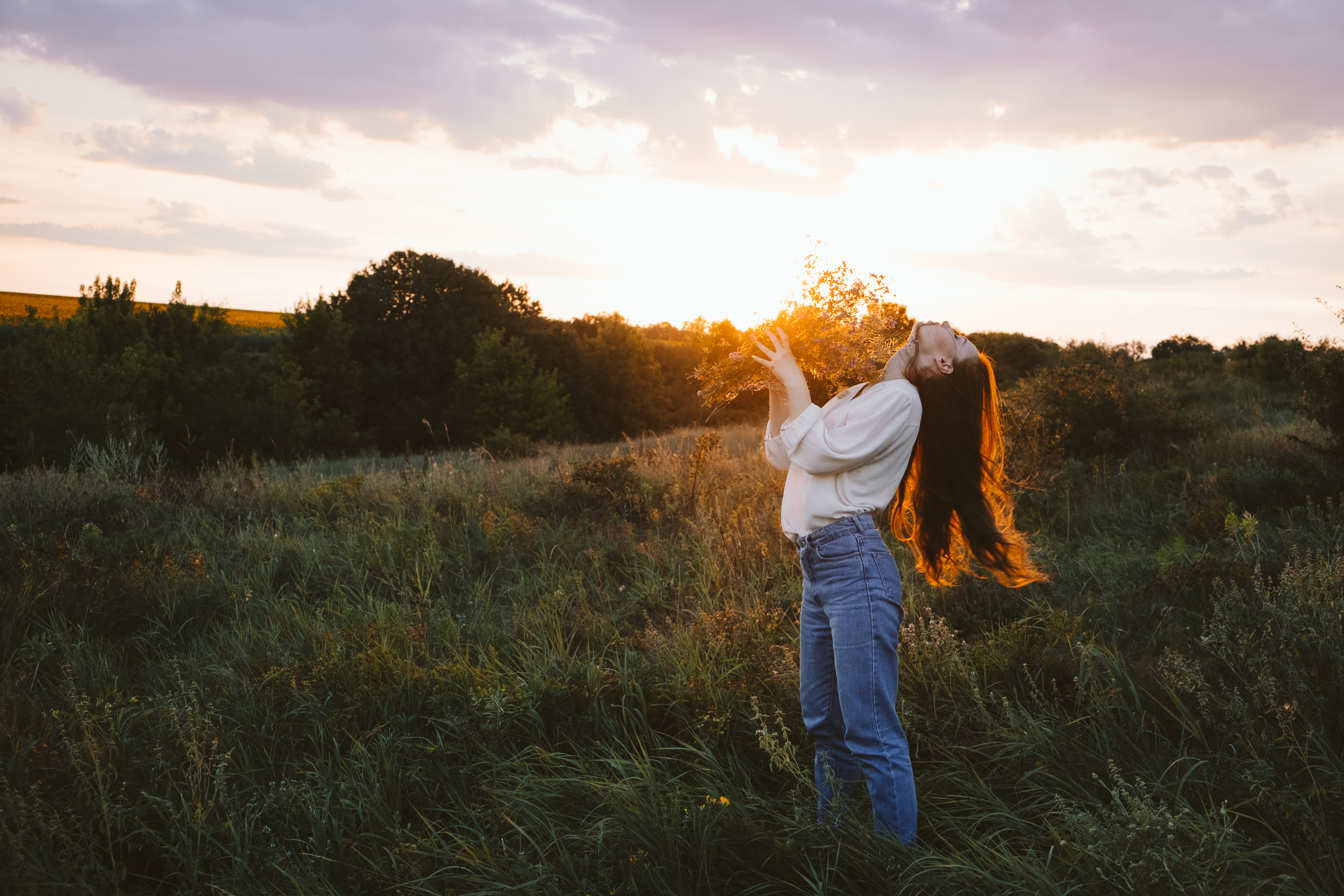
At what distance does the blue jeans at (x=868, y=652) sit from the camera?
7.41 feet

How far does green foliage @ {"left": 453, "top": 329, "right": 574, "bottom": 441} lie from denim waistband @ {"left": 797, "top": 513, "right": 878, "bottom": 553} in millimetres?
29342

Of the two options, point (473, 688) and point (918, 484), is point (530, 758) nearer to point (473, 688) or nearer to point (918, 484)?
point (473, 688)

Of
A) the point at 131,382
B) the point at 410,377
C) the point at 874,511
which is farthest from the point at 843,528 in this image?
the point at 410,377

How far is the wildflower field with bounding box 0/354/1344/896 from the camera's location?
2.34 m

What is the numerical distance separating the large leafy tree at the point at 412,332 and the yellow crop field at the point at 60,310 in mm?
20284

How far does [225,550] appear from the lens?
5.94 metres

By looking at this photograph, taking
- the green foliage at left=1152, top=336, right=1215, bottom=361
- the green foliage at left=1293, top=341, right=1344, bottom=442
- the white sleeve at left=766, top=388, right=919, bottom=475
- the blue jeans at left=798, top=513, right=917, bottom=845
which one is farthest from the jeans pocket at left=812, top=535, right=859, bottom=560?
the green foliage at left=1152, top=336, right=1215, bottom=361

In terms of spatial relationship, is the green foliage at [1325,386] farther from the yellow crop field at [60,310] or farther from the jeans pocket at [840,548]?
the yellow crop field at [60,310]

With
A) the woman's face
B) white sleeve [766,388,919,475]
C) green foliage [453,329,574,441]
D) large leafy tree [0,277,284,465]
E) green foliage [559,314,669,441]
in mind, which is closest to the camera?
white sleeve [766,388,919,475]

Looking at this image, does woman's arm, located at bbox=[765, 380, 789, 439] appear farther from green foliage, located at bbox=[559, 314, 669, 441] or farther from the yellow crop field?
the yellow crop field

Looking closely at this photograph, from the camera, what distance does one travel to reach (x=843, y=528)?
235 centimetres

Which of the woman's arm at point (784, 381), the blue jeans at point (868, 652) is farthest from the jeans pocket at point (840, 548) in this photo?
the woman's arm at point (784, 381)

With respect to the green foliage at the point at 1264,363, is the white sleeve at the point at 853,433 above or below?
below

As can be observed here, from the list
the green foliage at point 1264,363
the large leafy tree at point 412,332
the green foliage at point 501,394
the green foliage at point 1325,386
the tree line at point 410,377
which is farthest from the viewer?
the large leafy tree at point 412,332
